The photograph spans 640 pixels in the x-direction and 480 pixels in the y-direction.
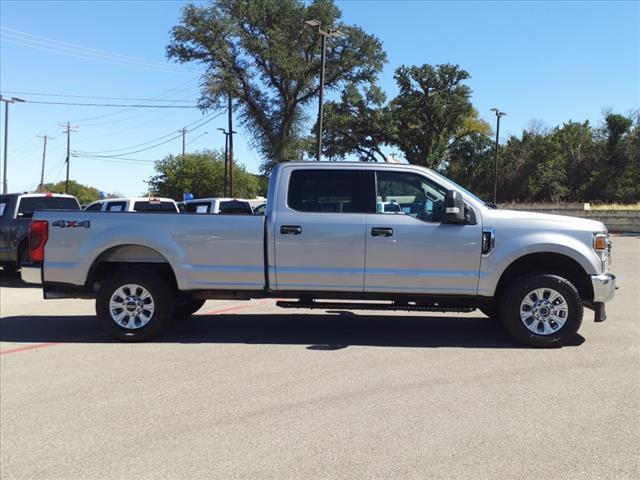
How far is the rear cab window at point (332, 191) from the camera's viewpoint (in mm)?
6406

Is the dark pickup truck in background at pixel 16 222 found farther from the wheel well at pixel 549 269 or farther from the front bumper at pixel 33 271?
the wheel well at pixel 549 269

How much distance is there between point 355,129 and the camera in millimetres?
51000

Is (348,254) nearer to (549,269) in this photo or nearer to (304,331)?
(304,331)

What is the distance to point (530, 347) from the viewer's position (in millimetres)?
6242

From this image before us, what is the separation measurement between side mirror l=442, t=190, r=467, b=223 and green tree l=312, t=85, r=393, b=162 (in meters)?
40.4

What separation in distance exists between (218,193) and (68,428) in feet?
216

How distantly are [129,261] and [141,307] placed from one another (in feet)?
1.95

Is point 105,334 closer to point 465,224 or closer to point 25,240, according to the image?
point 465,224

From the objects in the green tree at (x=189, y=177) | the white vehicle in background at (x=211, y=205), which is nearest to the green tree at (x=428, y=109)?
the green tree at (x=189, y=177)

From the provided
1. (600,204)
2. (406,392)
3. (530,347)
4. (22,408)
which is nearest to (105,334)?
(22,408)

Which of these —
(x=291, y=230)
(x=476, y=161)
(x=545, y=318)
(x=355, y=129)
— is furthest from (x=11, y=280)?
(x=476, y=161)

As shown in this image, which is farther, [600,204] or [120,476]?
[600,204]

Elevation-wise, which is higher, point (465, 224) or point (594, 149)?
point (594, 149)

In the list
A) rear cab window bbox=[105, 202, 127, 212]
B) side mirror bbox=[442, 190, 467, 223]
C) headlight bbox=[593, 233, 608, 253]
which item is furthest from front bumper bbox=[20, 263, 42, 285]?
rear cab window bbox=[105, 202, 127, 212]
